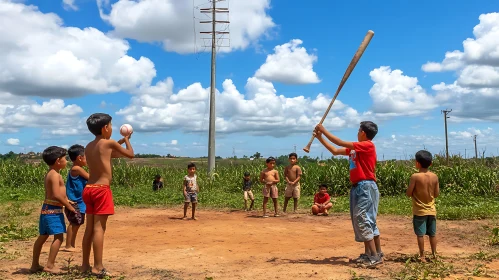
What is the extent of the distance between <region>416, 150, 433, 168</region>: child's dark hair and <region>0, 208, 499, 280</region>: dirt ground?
4.28 feet

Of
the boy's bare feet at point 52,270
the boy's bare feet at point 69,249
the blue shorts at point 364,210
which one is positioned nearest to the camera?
the boy's bare feet at point 52,270

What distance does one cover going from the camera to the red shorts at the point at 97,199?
5.28 m

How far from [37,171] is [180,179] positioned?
20.4 feet

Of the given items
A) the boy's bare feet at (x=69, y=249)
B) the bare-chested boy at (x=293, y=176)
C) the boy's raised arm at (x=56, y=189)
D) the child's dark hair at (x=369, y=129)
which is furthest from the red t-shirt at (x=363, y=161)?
the bare-chested boy at (x=293, y=176)

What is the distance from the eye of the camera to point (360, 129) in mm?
6188

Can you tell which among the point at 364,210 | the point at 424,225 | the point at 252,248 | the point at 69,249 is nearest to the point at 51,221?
the point at 69,249

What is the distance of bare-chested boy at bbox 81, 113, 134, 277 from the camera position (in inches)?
208

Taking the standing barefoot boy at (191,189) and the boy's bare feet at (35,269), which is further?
the standing barefoot boy at (191,189)

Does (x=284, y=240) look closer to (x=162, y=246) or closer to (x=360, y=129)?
(x=162, y=246)

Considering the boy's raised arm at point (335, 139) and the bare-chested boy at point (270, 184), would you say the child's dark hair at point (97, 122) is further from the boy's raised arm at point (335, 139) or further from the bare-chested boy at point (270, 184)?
the bare-chested boy at point (270, 184)

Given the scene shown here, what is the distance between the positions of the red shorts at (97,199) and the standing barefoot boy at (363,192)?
2.66 metres

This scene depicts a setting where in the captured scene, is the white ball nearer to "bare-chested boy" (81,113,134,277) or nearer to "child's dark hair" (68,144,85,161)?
"bare-chested boy" (81,113,134,277)

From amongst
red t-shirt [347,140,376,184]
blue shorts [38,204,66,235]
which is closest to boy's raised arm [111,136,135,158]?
blue shorts [38,204,66,235]

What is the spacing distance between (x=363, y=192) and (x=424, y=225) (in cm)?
102
